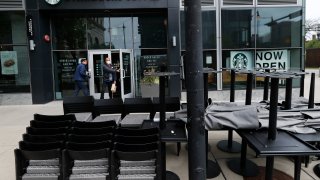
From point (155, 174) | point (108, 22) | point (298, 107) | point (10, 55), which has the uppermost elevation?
point (108, 22)

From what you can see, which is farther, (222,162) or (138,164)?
(222,162)

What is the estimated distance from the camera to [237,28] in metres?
13.1

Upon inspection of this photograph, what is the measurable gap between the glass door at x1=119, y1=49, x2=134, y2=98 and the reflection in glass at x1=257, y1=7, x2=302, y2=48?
6004mm

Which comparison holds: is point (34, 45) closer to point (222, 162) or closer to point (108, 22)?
point (108, 22)

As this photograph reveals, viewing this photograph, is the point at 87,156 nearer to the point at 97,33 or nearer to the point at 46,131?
the point at 46,131

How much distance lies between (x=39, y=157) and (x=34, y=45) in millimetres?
10098

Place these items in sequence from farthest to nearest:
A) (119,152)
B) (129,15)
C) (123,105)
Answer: (129,15)
(123,105)
(119,152)

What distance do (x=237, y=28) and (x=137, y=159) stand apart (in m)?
10.8

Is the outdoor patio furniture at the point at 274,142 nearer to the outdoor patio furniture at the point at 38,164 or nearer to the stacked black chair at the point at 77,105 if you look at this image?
the outdoor patio furniture at the point at 38,164

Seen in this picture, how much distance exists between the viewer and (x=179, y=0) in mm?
12727

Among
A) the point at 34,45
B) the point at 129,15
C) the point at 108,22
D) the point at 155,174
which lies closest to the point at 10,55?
the point at 34,45

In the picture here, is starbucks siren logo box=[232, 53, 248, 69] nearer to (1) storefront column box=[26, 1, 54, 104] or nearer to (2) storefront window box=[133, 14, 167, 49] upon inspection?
(2) storefront window box=[133, 14, 167, 49]

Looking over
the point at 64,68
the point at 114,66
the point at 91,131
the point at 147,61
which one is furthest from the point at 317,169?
the point at 64,68

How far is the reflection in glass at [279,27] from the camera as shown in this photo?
1302 cm
